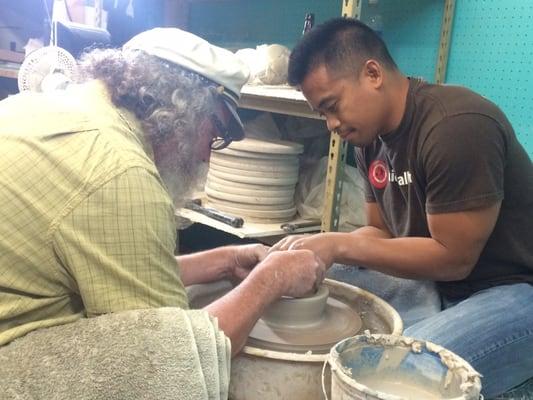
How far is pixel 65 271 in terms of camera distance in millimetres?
896

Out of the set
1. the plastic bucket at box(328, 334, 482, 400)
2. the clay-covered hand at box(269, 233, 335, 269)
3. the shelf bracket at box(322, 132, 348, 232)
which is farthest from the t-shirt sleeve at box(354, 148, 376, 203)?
the plastic bucket at box(328, 334, 482, 400)

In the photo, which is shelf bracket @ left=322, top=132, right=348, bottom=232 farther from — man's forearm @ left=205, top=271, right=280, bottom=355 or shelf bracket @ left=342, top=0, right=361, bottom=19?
man's forearm @ left=205, top=271, right=280, bottom=355

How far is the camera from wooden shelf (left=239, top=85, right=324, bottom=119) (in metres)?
2.06

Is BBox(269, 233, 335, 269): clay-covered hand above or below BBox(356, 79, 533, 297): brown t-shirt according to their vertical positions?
below

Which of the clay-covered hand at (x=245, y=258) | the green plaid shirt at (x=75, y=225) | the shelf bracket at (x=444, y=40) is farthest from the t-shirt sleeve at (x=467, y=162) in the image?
the shelf bracket at (x=444, y=40)

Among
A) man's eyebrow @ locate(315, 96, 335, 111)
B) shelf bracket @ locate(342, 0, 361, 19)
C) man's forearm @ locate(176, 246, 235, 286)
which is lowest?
man's forearm @ locate(176, 246, 235, 286)

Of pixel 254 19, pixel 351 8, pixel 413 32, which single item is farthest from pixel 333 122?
pixel 254 19

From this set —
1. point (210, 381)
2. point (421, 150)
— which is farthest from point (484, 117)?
point (210, 381)

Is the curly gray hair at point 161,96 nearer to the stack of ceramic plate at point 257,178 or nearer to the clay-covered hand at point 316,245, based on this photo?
the clay-covered hand at point 316,245

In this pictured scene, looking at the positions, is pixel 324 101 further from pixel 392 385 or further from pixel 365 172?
pixel 392 385

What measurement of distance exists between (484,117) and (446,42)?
0.95 metres

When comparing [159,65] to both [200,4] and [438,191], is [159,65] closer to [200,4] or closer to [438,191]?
[438,191]

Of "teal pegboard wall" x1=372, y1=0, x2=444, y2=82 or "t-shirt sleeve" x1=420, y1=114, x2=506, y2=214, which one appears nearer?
"t-shirt sleeve" x1=420, y1=114, x2=506, y2=214

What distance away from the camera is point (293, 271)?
1195 millimetres
